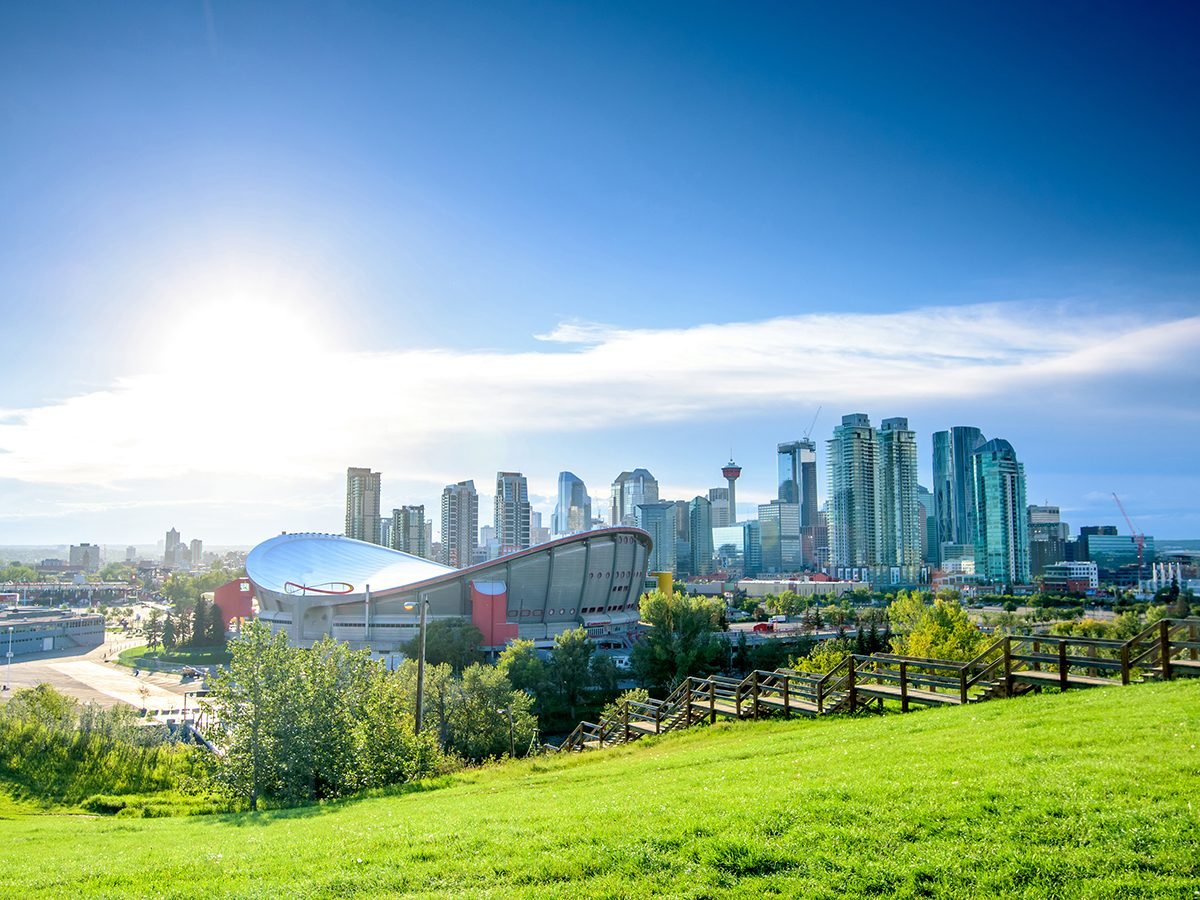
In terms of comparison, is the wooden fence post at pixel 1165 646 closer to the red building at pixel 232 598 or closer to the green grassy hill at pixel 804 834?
the green grassy hill at pixel 804 834

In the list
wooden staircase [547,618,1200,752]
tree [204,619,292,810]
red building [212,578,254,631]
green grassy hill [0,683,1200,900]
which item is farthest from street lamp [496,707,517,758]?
red building [212,578,254,631]

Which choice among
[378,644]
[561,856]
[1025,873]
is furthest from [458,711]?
[378,644]

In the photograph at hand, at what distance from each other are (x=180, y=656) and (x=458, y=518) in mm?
94386

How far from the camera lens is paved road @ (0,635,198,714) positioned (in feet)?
212

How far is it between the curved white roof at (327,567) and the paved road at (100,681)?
43.8ft

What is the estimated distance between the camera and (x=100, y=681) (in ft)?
249

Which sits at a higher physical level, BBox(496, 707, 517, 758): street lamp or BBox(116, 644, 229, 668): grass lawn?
BBox(496, 707, 517, 758): street lamp

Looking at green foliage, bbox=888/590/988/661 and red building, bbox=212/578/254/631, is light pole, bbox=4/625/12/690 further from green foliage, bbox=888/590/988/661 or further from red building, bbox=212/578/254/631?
green foliage, bbox=888/590/988/661

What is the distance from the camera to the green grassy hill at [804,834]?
6.83 metres

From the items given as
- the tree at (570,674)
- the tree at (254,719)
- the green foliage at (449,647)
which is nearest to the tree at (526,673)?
the tree at (570,674)

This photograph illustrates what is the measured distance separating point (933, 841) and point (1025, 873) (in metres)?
0.82

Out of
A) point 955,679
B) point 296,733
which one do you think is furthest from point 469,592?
point 955,679

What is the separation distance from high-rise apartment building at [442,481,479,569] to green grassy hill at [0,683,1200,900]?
17564 centimetres

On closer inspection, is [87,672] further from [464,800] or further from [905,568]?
[905,568]
